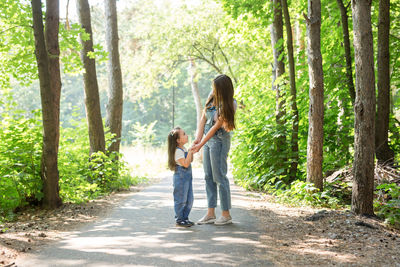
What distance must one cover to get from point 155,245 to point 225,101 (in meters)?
2.19

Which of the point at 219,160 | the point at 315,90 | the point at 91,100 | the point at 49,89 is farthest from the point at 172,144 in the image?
the point at 91,100

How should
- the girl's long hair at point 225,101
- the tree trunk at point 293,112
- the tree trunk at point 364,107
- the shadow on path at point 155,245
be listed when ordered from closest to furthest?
1. the shadow on path at point 155,245
2. the girl's long hair at point 225,101
3. the tree trunk at point 364,107
4. the tree trunk at point 293,112

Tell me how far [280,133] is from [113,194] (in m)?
4.65

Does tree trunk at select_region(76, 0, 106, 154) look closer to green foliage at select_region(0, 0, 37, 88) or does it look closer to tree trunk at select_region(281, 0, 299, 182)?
green foliage at select_region(0, 0, 37, 88)

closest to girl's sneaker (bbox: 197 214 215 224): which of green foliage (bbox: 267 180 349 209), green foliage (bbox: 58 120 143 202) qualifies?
green foliage (bbox: 267 180 349 209)

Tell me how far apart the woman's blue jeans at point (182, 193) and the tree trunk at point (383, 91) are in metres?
4.50

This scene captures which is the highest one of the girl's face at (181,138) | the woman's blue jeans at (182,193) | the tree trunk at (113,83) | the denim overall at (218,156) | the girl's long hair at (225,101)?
the tree trunk at (113,83)

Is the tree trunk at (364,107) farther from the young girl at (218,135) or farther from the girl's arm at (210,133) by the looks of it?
the girl's arm at (210,133)

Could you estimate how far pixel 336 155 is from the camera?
9711 mm

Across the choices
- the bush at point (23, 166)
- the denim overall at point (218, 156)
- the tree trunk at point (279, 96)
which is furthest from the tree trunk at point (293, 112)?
the bush at point (23, 166)

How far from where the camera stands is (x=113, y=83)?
13.4m

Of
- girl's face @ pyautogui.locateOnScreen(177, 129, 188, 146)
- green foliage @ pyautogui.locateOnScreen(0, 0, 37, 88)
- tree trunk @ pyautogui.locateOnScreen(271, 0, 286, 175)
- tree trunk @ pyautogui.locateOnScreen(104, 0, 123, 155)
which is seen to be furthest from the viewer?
tree trunk @ pyautogui.locateOnScreen(104, 0, 123, 155)

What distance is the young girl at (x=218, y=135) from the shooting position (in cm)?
571

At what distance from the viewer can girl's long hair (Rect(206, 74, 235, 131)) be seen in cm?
570
